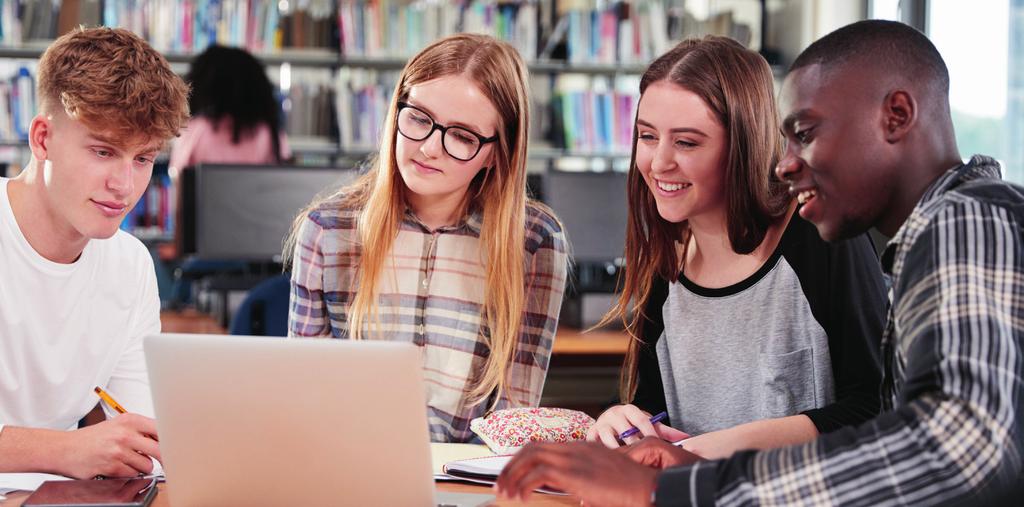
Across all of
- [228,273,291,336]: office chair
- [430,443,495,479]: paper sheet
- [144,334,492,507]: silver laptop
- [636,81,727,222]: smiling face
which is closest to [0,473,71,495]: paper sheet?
[144,334,492,507]: silver laptop

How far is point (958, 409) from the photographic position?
866mm

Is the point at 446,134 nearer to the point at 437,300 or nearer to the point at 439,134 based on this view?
the point at 439,134

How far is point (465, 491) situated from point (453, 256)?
70 centimetres

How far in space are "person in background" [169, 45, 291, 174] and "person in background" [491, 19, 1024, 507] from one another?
324 cm

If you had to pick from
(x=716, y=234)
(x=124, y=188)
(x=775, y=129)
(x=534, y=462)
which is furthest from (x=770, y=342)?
(x=124, y=188)

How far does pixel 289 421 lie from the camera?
38.7 inches

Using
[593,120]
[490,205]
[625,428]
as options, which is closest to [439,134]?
[490,205]

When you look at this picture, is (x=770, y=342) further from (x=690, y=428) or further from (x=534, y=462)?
(x=534, y=462)

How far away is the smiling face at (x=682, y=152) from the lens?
1.54 m

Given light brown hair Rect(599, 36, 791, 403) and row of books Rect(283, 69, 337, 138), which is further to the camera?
row of books Rect(283, 69, 337, 138)

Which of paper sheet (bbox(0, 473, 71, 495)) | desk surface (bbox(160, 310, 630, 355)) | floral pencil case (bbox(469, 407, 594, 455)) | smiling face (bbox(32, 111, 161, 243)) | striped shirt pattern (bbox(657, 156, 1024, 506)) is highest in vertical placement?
smiling face (bbox(32, 111, 161, 243))

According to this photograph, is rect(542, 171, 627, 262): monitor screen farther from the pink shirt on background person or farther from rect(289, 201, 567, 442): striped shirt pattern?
rect(289, 201, 567, 442): striped shirt pattern

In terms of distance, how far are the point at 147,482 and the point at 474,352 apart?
723mm

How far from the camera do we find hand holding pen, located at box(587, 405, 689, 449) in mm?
1338
